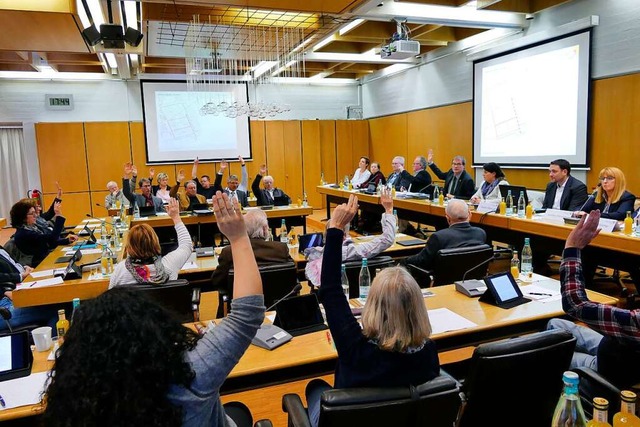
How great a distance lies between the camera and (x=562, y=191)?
5.47 m

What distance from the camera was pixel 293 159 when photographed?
37.8 feet

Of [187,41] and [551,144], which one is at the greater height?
[187,41]

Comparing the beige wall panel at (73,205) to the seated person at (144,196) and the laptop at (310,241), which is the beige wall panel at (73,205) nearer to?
the seated person at (144,196)

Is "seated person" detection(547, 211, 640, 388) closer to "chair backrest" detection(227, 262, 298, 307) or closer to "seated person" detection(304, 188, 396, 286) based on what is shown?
"seated person" detection(304, 188, 396, 286)

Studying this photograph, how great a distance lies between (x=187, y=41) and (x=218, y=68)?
19.3 inches

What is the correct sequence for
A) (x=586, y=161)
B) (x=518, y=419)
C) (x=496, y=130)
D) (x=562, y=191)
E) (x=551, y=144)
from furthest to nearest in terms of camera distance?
(x=496, y=130), (x=551, y=144), (x=586, y=161), (x=562, y=191), (x=518, y=419)

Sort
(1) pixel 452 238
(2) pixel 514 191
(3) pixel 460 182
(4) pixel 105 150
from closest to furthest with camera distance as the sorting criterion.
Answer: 1. (1) pixel 452 238
2. (2) pixel 514 191
3. (3) pixel 460 182
4. (4) pixel 105 150

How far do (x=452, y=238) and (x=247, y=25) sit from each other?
3.60 m

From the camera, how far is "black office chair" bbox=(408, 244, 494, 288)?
133 inches

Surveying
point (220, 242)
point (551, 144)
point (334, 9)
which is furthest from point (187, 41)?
point (551, 144)

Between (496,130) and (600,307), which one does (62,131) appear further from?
(600,307)

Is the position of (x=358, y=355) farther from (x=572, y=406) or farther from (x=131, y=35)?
Answer: (x=131, y=35)

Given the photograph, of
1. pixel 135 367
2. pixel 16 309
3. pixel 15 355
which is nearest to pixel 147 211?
pixel 16 309

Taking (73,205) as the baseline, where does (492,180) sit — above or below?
above
